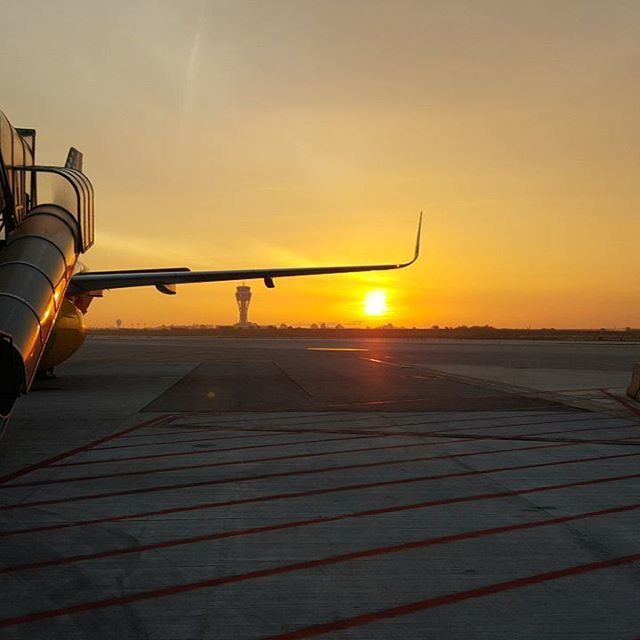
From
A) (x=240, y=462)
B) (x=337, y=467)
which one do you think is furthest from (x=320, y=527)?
(x=240, y=462)

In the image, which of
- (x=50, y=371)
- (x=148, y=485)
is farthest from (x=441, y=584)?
(x=50, y=371)

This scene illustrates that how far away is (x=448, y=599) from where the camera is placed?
4.55 metres

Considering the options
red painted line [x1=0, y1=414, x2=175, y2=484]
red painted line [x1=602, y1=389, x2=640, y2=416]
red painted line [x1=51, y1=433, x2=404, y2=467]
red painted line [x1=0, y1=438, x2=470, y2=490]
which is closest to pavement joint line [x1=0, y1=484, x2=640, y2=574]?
red painted line [x1=0, y1=438, x2=470, y2=490]

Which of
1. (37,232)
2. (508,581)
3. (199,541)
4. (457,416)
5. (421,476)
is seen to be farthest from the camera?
(457,416)

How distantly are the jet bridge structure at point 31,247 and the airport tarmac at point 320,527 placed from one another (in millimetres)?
1588

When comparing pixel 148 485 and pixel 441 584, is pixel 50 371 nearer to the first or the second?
pixel 148 485

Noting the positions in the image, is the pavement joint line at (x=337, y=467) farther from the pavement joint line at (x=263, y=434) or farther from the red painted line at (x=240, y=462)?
the pavement joint line at (x=263, y=434)

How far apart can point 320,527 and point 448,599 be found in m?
1.86

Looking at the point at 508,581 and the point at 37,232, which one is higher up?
the point at 37,232

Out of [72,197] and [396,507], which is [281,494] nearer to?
[396,507]

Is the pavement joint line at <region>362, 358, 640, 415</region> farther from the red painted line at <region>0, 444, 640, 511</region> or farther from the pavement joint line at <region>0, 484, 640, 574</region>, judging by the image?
the pavement joint line at <region>0, 484, 640, 574</region>

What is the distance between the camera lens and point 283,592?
466 centimetres

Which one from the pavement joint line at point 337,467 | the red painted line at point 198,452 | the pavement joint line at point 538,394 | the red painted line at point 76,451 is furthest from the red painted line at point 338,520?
the pavement joint line at point 538,394

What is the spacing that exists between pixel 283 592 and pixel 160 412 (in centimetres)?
1030
